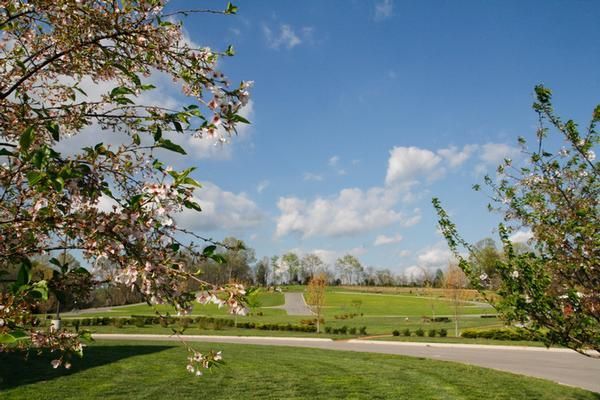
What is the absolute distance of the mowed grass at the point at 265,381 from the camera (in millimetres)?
10742

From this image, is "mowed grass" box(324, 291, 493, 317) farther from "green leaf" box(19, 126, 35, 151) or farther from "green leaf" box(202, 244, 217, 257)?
"green leaf" box(19, 126, 35, 151)

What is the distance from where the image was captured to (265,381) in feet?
40.7

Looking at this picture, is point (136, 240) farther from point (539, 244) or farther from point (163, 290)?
point (539, 244)

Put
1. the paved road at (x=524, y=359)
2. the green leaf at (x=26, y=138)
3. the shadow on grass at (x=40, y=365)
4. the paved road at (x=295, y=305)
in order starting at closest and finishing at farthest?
the green leaf at (x=26, y=138), the shadow on grass at (x=40, y=365), the paved road at (x=524, y=359), the paved road at (x=295, y=305)

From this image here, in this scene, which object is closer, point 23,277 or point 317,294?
point 23,277

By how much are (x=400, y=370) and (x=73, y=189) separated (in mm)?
14046

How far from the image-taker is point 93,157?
7.93ft

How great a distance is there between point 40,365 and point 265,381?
22.8 ft

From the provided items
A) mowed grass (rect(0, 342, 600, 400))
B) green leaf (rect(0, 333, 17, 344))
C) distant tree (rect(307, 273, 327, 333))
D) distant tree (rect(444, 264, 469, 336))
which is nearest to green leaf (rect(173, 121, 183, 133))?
green leaf (rect(0, 333, 17, 344))

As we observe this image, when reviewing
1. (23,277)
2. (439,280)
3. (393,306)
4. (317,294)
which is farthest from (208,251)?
(393,306)

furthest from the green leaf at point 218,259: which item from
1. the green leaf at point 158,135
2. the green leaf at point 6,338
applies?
the green leaf at point 6,338

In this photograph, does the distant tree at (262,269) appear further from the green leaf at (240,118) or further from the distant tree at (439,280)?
the green leaf at (240,118)

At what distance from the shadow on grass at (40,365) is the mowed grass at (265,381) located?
0.9 inches

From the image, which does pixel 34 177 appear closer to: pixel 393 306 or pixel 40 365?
pixel 40 365
